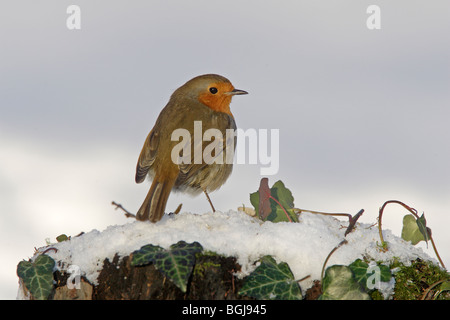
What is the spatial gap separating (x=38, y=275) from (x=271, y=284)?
64.8 inches

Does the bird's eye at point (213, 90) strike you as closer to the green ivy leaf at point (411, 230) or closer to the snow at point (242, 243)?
the snow at point (242, 243)

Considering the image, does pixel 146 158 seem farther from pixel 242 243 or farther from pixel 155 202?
pixel 242 243

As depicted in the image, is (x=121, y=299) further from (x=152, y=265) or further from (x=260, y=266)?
(x=260, y=266)

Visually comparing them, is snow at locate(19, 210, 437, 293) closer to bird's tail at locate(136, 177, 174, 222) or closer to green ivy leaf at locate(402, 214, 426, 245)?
bird's tail at locate(136, 177, 174, 222)

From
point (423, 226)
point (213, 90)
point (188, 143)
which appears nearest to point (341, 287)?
point (423, 226)

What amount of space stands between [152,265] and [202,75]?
3.11 meters

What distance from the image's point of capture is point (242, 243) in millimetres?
3553

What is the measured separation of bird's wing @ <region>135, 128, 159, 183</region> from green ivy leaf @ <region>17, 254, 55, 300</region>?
5.36ft

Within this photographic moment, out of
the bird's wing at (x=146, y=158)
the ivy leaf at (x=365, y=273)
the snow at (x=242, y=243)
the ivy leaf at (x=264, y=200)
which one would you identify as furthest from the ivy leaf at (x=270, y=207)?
the bird's wing at (x=146, y=158)

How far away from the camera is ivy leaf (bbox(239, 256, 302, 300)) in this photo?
127 inches

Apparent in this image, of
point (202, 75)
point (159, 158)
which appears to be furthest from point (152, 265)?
point (202, 75)

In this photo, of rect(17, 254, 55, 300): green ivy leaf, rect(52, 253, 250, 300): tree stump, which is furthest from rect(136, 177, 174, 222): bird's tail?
rect(17, 254, 55, 300): green ivy leaf

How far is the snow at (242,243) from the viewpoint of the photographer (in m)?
3.50

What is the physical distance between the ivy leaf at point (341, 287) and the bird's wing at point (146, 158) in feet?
8.03
